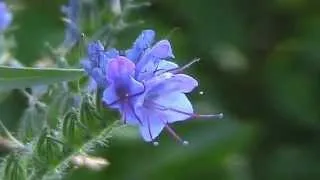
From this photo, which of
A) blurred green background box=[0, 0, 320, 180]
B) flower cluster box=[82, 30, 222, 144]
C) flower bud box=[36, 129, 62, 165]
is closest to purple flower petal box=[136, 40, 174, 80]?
flower cluster box=[82, 30, 222, 144]

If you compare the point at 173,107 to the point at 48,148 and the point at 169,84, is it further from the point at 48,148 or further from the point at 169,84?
the point at 48,148

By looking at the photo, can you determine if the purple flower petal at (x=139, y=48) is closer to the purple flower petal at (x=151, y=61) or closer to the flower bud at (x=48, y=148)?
the purple flower petal at (x=151, y=61)

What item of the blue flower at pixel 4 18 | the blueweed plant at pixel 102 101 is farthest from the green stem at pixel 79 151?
the blue flower at pixel 4 18

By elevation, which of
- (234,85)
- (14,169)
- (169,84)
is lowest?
(234,85)

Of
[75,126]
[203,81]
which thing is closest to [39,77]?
[75,126]

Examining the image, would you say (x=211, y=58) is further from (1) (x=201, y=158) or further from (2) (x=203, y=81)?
(1) (x=201, y=158)

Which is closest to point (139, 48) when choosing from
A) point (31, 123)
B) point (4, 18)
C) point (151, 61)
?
point (151, 61)

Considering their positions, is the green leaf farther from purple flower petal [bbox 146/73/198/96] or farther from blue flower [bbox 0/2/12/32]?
blue flower [bbox 0/2/12/32]
